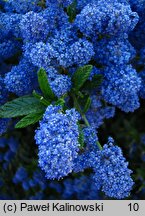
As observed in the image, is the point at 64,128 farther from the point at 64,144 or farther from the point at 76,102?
the point at 76,102

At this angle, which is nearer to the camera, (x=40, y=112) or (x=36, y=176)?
(x=40, y=112)

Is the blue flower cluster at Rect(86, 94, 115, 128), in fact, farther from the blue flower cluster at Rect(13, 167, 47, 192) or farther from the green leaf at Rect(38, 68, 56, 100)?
the blue flower cluster at Rect(13, 167, 47, 192)

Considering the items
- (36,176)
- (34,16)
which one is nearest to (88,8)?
(34,16)

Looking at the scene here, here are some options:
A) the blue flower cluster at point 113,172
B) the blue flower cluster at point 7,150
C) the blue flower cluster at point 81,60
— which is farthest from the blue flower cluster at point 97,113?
the blue flower cluster at point 7,150

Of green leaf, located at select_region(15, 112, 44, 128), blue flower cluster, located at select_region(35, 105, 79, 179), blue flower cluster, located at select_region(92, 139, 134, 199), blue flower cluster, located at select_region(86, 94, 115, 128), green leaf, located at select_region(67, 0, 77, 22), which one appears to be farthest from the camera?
blue flower cluster, located at select_region(86, 94, 115, 128)

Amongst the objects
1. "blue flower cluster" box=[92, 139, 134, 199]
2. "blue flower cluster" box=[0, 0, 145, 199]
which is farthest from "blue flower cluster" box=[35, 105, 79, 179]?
"blue flower cluster" box=[92, 139, 134, 199]

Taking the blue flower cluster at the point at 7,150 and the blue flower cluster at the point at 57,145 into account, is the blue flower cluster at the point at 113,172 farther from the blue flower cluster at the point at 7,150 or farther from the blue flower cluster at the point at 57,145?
the blue flower cluster at the point at 7,150
